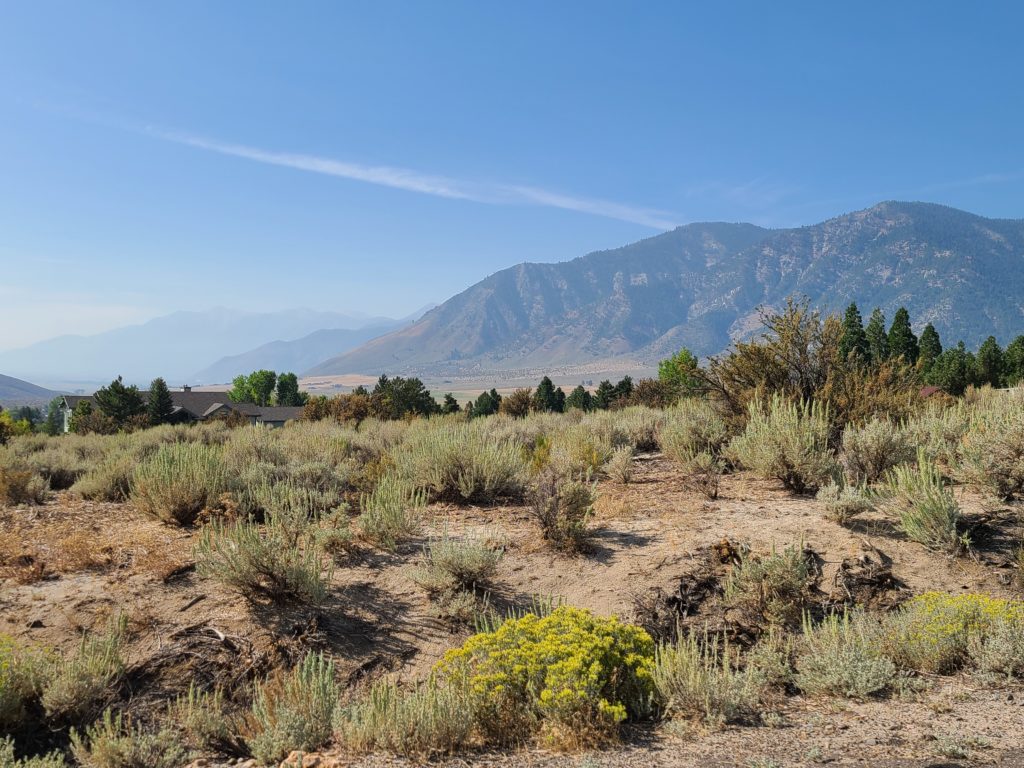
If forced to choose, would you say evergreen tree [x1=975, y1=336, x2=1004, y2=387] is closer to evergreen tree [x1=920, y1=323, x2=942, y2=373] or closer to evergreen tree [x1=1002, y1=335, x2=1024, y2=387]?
evergreen tree [x1=1002, y1=335, x2=1024, y2=387]

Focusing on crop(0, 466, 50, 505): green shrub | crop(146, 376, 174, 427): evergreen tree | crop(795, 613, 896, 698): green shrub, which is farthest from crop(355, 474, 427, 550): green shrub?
crop(146, 376, 174, 427): evergreen tree

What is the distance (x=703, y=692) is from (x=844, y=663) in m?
1.22

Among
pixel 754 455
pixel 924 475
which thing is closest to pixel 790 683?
pixel 924 475

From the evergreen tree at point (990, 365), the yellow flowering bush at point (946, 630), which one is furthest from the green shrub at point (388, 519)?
the evergreen tree at point (990, 365)

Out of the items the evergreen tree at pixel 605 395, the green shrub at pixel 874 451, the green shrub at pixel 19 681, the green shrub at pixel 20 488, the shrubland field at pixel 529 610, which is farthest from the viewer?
the evergreen tree at pixel 605 395

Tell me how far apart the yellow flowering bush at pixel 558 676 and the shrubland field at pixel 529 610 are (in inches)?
0.8

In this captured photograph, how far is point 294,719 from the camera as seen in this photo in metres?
3.99

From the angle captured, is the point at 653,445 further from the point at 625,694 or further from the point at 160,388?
the point at 160,388

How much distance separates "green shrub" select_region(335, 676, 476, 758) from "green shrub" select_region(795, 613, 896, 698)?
2628 millimetres

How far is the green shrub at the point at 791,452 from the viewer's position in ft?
29.1

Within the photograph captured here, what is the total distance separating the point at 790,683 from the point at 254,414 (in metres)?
72.8

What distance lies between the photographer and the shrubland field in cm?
404

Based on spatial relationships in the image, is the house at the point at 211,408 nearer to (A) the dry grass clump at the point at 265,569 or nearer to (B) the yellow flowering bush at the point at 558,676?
(A) the dry grass clump at the point at 265,569

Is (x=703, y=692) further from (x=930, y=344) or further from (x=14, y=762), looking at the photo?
(x=930, y=344)
